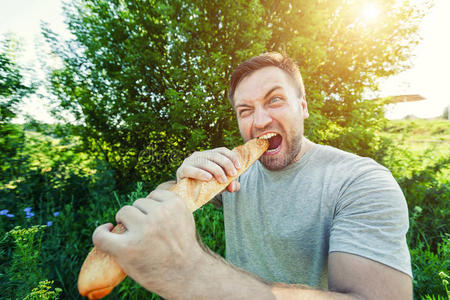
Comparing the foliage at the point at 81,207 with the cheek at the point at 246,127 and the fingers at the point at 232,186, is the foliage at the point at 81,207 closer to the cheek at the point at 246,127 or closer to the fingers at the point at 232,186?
the fingers at the point at 232,186

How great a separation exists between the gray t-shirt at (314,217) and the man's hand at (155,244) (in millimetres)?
741

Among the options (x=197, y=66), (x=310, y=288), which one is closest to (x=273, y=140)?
(x=310, y=288)

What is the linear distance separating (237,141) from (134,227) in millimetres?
2937

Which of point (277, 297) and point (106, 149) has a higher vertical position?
point (106, 149)

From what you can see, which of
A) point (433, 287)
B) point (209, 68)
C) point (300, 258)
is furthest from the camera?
point (209, 68)

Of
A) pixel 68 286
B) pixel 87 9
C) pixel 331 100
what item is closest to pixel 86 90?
pixel 87 9

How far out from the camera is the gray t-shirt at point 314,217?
2.97 feet

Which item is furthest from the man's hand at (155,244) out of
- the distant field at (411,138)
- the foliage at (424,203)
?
the distant field at (411,138)

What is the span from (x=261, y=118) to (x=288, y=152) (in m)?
0.35

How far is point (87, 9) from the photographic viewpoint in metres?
3.95

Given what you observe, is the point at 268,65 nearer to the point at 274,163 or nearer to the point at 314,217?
the point at 274,163

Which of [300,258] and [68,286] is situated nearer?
[300,258]

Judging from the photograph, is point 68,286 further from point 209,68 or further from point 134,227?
point 209,68

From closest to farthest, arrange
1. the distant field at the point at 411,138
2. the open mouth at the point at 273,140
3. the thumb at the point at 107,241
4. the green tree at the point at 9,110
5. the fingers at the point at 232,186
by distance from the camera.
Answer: the thumb at the point at 107,241, the fingers at the point at 232,186, the open mouth at the point at 273,140, the green tree at the point at 9,110, the distant field at the point at 411,138
